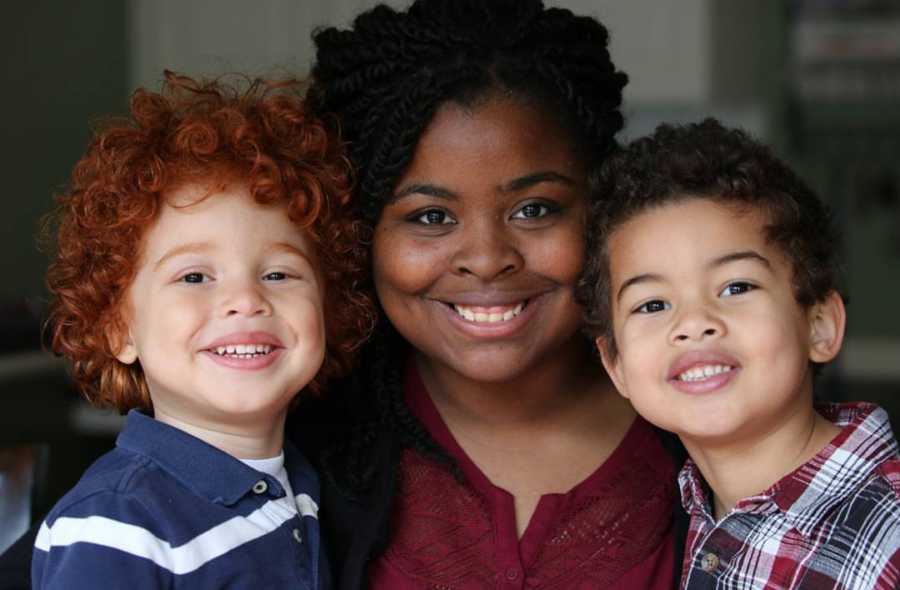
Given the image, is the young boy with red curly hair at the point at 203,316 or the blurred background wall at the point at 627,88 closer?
the young boy with red curly hair at the point at 203,316

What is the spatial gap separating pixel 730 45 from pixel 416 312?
304cm

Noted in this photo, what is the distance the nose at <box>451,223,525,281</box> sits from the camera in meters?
1.67

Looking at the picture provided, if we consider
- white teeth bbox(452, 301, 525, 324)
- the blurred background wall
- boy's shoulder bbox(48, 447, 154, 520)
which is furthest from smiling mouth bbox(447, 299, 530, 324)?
the blurred background wall

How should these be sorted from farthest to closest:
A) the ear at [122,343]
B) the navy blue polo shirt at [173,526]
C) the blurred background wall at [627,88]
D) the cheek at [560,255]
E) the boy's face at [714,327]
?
the blurred background wall at [627,88]
the cheek at [560,255]
the ear at [122,343]
the boy's face at [714,327]
the navy blue polo shirt at [173,526]

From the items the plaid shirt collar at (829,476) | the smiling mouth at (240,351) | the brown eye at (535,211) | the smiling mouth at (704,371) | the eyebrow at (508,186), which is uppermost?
the eyebrow at (508,186)

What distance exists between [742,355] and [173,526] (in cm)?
66

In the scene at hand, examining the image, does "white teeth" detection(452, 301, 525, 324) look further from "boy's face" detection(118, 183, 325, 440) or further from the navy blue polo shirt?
the navy blue polo shirt

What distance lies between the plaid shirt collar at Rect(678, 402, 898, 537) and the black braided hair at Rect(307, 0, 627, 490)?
0.49m

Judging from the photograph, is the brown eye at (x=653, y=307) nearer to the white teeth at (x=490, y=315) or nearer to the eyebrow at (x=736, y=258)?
the eyebrow at (x=736, y=258)

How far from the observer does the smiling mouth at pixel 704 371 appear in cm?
149

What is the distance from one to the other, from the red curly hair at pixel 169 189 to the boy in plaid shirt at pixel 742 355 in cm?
34

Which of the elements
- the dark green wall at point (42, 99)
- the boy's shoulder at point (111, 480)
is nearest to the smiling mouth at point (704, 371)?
the boy's shoulder at point (111, 480)

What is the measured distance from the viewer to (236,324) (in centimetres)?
151

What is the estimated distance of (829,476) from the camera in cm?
147
